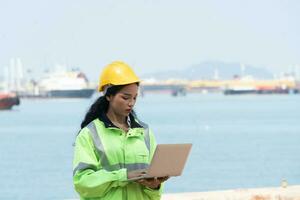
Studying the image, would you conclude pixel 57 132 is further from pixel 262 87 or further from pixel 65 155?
pixel 262 87

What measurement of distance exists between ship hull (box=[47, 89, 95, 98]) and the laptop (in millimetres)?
107241

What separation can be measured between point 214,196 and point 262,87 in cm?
15209

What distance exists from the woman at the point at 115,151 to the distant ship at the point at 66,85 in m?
108

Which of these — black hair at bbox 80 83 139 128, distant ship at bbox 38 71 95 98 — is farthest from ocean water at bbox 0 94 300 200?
distant ship at bbox 38 71 95 98

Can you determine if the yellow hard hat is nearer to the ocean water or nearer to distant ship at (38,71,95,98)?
the ocean water

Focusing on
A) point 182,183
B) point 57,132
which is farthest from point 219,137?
point 182,183

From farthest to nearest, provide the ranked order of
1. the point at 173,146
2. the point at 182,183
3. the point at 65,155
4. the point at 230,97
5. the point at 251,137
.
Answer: the point at 230,97 → the point at 251,137 → the point at 65,155 → the point at 182,183 → the point at 173,146

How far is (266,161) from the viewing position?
33.0 meters

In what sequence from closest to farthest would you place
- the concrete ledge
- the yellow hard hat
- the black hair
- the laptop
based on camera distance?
the laptop < the yellow hard hat < the black hair < the concrete ledge

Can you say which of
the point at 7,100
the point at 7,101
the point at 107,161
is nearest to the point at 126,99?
the point at 107,161

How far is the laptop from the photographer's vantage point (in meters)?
4.18

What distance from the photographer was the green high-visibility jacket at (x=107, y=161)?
428cm

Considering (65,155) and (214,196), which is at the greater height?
(214,196)

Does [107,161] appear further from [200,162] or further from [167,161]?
[200,162]
